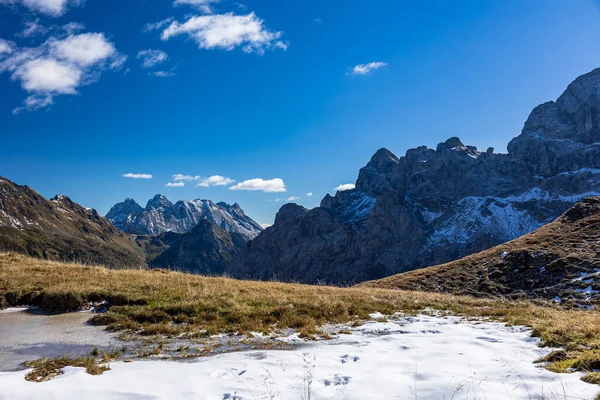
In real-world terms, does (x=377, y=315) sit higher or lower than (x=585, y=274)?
higher

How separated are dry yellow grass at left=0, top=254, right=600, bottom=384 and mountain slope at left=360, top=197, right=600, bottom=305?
57.5 feet

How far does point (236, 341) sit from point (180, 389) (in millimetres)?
4909

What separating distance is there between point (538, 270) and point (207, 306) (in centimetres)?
3825

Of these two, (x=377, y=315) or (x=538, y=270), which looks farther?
(x=538, y=270)

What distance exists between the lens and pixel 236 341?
11922mm

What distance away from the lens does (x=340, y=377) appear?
8.06 m

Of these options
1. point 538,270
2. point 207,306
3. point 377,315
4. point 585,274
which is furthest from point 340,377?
point 538,270

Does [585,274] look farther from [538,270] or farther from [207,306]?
[207,306]

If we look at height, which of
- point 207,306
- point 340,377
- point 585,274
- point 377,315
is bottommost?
point 585,274

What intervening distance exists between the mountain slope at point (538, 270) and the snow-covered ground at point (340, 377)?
25360mm

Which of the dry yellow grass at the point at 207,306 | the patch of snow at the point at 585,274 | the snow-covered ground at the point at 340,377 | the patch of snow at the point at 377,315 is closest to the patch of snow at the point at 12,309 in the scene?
the dry yellow grass at the point at 207,306

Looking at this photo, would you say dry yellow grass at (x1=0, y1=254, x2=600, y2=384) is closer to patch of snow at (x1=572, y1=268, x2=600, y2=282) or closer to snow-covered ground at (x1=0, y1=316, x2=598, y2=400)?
snow-covered ground at (x1=0, y1=316, x2=598, y2=400)

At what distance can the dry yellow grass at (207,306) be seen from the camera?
12844mm

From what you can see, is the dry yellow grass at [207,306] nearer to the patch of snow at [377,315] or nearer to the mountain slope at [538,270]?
the patch of snow at [377,315]
